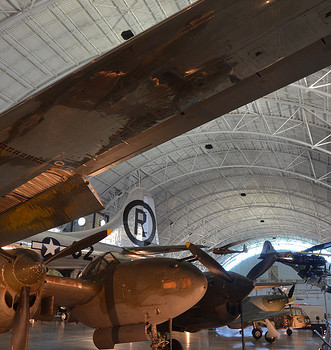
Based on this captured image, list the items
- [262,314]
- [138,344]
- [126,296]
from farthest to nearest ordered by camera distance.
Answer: [262,314]
[138,344]
[126,296]

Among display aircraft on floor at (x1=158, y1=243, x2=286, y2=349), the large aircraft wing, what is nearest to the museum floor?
display aircraft on floor at (x1=158, y1=243, x2=286, y2=349)

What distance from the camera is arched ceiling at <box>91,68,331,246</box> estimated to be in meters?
23.5

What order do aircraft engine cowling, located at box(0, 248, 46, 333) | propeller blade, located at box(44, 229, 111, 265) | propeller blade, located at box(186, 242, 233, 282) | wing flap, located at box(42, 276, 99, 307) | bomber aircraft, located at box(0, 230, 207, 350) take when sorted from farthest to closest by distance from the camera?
propeller blade, located at box(186, 242, 233, 282) → bomber aircraft, located at box(0, 230, 207, 350) → wing flap, located at box(42, 276, 99, 307) → propeller blade, located at box(44, 229, 111, 265) → aircraft engine cowling, located at box(0, 248, 46, 333)

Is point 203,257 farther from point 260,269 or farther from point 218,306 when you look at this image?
point 260,269

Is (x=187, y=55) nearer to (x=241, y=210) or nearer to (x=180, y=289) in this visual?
(x=180, y=289)

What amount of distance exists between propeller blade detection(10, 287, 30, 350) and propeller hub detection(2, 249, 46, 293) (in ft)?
0.39

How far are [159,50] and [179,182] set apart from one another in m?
34.2

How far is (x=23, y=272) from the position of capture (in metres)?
5.41

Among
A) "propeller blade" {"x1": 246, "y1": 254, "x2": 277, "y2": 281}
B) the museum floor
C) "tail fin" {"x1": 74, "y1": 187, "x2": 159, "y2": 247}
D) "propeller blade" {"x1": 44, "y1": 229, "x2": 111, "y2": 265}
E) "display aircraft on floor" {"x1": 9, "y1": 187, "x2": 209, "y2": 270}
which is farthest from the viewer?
"tail fin" {"x1": 74, "y1": 187, "x2": 159, "y2": 247}

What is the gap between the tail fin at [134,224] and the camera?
Answer: 55.1 feet

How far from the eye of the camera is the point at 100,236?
6.97 metres

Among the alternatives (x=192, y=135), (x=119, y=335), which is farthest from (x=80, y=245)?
(x=192, y=135)

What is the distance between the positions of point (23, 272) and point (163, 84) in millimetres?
3844

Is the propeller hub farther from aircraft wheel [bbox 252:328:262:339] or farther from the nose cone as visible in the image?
aircraft wheel [bbox 252:328:262:339]
